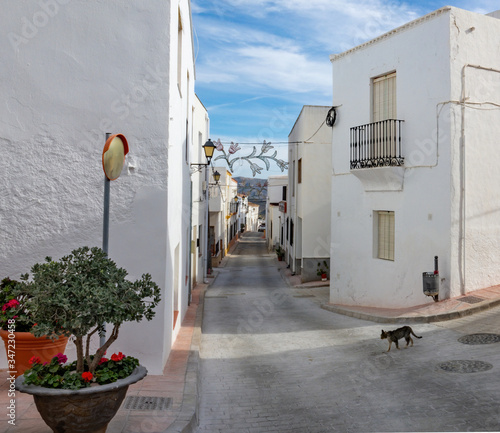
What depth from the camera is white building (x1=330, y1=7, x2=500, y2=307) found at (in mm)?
11570

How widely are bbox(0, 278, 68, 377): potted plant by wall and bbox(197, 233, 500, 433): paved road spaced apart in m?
2.14

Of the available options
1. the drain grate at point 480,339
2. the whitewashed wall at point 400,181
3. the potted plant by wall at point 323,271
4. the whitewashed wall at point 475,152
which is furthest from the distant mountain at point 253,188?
the drain grate at point 480,339

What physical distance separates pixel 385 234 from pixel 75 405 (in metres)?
10.8

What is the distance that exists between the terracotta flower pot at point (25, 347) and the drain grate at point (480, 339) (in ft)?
22.4

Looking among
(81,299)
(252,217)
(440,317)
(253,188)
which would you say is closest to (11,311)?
(81,299)

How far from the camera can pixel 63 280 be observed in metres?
4.60

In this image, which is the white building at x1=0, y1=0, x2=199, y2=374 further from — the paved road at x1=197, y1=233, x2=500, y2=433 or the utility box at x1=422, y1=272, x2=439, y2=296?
the utility box at x1=422, y1=272, x2=439, y2=296

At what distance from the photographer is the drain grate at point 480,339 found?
8.59m

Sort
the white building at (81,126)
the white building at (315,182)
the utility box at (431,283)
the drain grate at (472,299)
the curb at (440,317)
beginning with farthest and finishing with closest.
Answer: the white building at (315,182) < the utility box at (431,283) < the drain grate at (472,299) < the curb at (440,317) < the white building at (81,126)

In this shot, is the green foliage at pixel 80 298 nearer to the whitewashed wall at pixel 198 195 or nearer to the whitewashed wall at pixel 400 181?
the whitewashed wall at pixel 400 181

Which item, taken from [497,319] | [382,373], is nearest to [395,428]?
[382,373]

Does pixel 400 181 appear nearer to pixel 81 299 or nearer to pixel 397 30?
pixel 397 30

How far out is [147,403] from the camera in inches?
225

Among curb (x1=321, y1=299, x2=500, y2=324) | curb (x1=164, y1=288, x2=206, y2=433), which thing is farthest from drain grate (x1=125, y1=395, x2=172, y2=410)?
curb (x1=321, y1=299, x2=500, y2=324)
